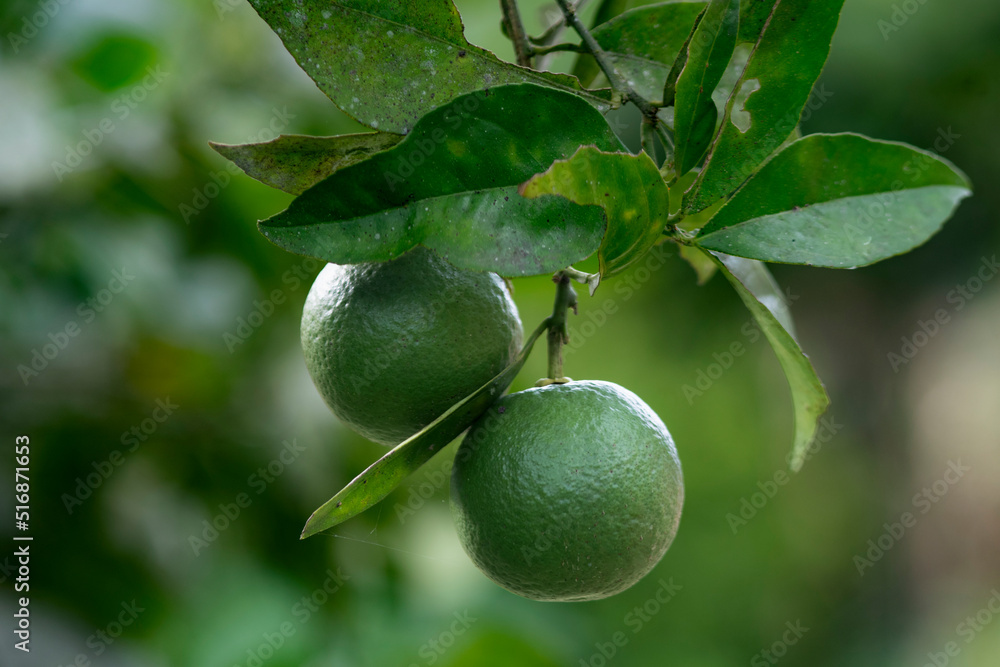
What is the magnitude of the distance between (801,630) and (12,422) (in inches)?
143

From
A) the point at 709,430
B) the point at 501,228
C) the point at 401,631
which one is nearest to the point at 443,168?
the point at 501,228

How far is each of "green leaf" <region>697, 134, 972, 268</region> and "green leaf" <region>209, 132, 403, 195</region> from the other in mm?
282

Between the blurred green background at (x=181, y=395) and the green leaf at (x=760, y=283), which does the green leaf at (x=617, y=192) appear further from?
the blurred green background at (x=181, y=395)

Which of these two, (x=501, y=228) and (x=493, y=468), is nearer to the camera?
(x=501, y=228)

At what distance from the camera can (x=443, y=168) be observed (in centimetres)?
55

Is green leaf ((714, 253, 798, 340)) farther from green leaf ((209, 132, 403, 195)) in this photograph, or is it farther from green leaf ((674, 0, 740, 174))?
green leaf ((209, 132, 403, 195))

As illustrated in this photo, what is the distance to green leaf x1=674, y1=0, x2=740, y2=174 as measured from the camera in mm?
584

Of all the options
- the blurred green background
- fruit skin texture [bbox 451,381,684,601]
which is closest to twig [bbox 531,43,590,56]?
fruit skin texture [bbox 451,381,684,601]

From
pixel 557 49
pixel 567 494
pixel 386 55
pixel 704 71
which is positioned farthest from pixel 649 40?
pixel 567 494

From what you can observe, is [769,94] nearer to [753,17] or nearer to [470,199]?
[753,17]

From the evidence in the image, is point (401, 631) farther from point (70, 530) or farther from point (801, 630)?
point (801, 630)

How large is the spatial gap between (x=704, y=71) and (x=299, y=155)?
33 cm

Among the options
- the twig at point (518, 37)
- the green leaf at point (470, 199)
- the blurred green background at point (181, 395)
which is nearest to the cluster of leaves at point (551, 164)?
the green leaf at point (470, 199)

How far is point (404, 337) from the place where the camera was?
2.28 ft
